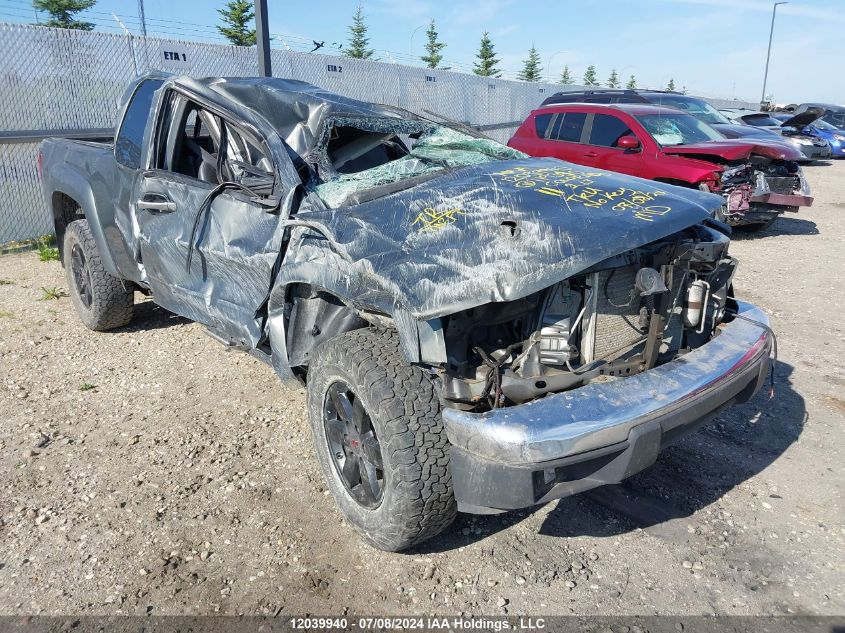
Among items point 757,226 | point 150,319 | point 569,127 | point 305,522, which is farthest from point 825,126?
point 305,522

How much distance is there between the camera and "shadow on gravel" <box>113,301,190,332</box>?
559cm

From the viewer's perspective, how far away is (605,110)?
31.9ft

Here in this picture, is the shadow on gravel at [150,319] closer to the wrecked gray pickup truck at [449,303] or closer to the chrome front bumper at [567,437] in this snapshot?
the wrecked gray pickup truck at [449,303]

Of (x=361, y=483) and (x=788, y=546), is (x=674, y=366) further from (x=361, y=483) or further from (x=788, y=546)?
(x=361, y=483)

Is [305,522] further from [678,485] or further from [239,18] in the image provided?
[239,18]

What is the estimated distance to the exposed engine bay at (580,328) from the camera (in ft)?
8.55

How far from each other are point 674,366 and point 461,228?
1.09 metres

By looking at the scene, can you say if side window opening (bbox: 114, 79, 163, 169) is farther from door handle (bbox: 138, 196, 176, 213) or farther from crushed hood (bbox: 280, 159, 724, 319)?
crushed hood (bbox: 280, 159, 724, 319)

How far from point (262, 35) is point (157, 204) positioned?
4.79m

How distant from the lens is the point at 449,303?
7.80ft

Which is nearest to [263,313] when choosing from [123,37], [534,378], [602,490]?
[534,378]

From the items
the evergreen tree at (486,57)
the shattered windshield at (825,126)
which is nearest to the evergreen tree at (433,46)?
the evergreen tree at (486,57)

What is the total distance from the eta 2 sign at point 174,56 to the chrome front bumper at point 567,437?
33.2 feet

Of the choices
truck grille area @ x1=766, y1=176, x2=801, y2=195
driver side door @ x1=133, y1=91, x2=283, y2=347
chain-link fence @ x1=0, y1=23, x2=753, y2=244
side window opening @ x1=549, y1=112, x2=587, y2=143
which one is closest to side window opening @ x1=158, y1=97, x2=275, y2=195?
driver side door @ x1=133, y1=91, x2=283, y2=347
